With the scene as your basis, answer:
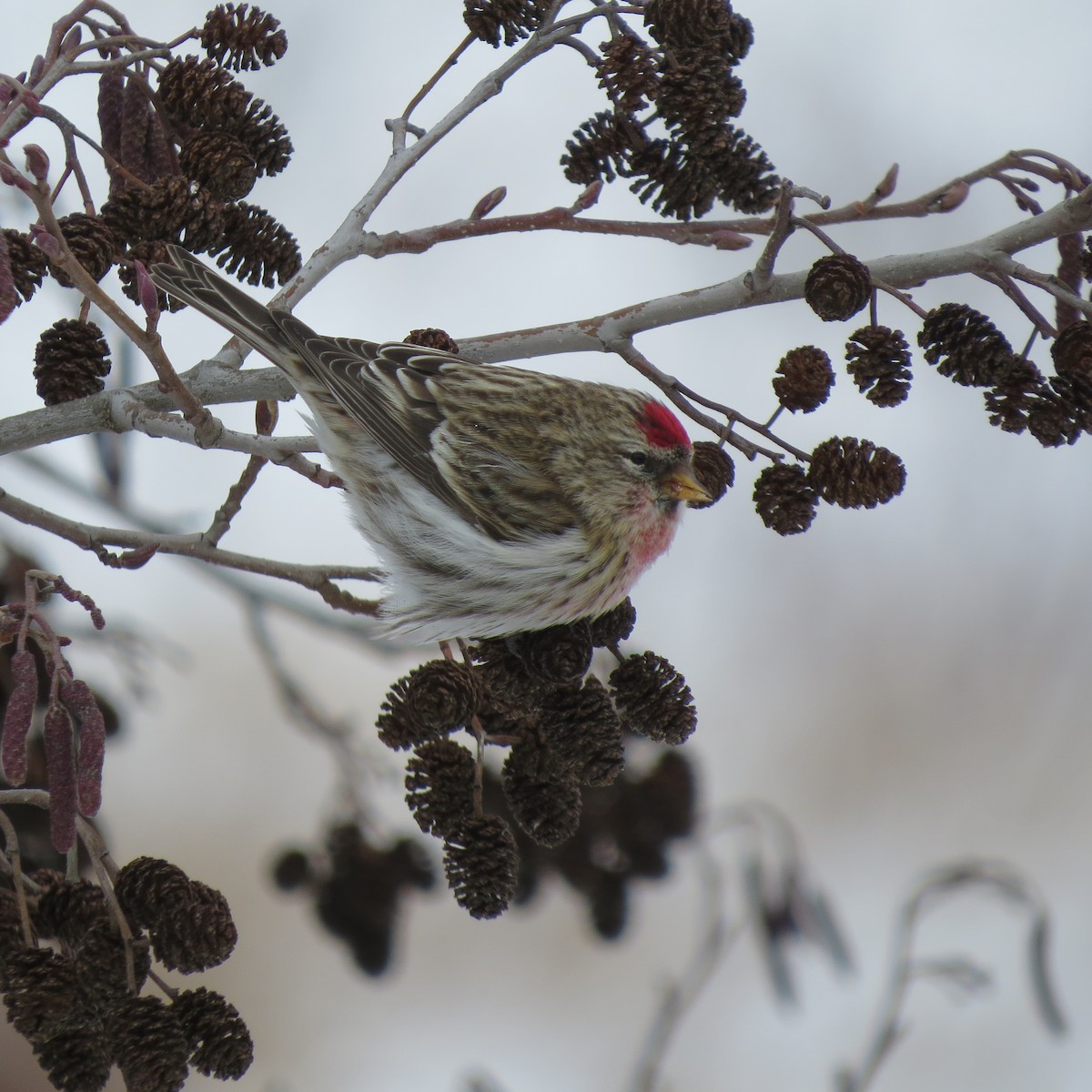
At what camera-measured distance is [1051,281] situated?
5.63 feet

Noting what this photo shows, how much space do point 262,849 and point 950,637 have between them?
7.63 ft

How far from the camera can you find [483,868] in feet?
5.68

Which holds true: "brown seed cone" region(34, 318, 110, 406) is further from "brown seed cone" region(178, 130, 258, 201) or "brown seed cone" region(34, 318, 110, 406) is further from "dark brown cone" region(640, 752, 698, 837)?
"dark brown cone" region(640, 752, 698, 837)

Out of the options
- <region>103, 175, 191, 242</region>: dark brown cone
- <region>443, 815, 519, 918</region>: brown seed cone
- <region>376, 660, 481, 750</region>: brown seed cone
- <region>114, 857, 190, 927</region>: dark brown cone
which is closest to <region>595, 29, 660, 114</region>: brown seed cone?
<region>103, 175, 191, 242</region>: dark brown cone

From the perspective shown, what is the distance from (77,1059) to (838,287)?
1.25 metres

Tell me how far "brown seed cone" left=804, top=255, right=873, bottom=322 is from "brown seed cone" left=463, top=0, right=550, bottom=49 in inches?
24.6

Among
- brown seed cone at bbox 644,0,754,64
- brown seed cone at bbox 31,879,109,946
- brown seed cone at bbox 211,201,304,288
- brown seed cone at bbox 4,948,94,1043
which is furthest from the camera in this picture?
brown seed cone at bbox 211,201,304,288

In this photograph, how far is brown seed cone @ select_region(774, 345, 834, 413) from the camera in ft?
5.78

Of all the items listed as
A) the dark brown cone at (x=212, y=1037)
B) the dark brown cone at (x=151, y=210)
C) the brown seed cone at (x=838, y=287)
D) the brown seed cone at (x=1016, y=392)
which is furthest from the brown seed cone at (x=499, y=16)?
the dark brown cone at (x=212, y=1037)

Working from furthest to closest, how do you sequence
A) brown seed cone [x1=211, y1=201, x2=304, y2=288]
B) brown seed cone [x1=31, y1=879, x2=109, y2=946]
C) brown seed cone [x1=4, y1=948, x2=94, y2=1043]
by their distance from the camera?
brown seed cone [x1=211, y1=201, x2=304, y2=288], brown seed cone [x1=31, y1=879, x2=109, y2=946], brown seed cone [x1=4, y1=948, x2=94, y2=1043]

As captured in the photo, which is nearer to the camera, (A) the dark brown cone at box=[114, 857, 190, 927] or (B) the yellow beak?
(A) the dark brown cone at box=[114, 857, 190, 927]

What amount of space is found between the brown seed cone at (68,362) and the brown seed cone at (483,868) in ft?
2.62

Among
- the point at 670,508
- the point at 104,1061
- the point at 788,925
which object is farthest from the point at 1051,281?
the point at 104,1061

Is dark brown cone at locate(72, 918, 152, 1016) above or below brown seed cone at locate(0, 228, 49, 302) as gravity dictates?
below
